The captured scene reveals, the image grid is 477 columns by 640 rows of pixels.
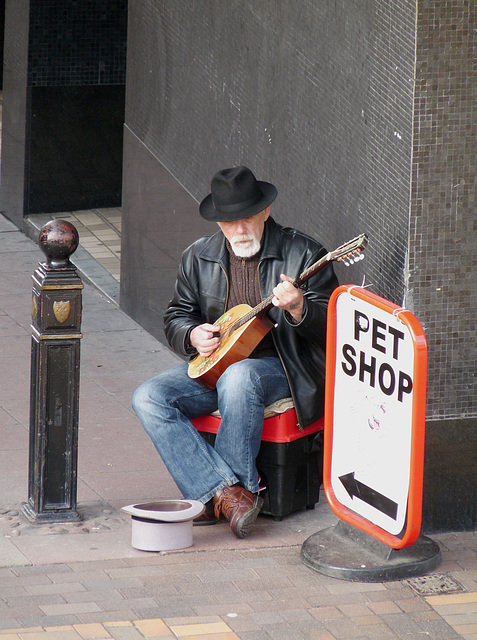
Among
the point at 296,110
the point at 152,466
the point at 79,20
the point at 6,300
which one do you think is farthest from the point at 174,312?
the point at 79,20

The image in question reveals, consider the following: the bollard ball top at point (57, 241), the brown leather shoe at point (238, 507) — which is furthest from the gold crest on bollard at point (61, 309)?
the brown leather shoe at point (238, 507)

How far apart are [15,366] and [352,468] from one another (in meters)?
2.97

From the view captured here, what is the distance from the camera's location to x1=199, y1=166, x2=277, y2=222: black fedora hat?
5129 mm

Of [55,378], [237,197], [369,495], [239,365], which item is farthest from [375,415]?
[55,378]

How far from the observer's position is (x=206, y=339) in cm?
516

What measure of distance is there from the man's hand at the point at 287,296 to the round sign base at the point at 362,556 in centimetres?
90

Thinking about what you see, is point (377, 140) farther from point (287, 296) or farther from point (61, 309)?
point (61, 309)

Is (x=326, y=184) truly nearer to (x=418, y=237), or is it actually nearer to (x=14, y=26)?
(x=418, y=237)

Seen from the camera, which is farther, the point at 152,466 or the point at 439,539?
the point at 152,466

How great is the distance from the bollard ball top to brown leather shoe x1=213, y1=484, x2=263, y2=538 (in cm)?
115

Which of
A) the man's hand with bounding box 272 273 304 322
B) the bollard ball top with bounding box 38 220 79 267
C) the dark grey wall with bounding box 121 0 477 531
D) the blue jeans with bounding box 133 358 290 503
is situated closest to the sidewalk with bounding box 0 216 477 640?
the blue jeans with bounding box 133 358 290 503

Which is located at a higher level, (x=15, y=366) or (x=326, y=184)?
(x=326, y=184)

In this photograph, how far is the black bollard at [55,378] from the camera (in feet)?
16.5

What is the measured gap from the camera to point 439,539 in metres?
5.11
